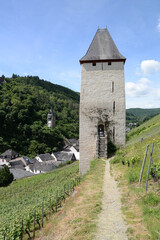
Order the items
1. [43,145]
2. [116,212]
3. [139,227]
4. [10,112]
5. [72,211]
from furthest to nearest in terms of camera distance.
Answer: [10,112], [43,145], [72,211], [116,212], [139,227]

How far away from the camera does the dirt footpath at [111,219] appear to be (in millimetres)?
4078

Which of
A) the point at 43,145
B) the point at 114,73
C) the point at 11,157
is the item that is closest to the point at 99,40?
the point at 114,73

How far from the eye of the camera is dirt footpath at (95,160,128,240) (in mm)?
4078

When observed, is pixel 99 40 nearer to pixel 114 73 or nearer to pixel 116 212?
pixel 114 73

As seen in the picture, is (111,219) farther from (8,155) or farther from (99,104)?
(8,155)

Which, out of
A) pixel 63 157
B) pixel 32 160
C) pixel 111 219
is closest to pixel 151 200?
pixel 111 219

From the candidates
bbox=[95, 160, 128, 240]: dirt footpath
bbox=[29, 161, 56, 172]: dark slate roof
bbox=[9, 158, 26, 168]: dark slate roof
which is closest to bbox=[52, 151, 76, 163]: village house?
bbox=[9, 158, 26, 168]: dark slate roof

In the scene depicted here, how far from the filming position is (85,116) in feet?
55.7

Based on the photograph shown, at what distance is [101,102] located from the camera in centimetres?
1686

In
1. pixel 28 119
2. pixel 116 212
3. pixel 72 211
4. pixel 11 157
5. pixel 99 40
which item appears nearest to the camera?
pixel 116 212

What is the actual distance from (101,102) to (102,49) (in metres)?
5.74

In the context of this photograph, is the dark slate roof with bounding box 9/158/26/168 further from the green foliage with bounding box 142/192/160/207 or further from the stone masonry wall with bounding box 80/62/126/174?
the green foliage with bounding box 142/192/160/207

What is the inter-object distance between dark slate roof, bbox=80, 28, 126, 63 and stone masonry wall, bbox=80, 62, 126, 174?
64 centimetres

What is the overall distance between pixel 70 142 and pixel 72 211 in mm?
87886
